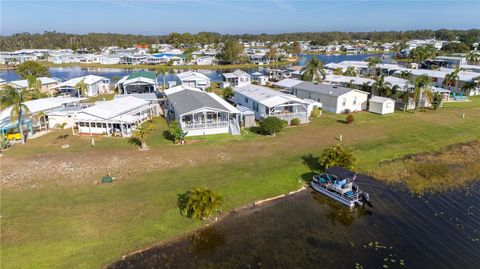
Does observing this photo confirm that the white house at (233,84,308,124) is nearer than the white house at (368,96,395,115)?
Yes

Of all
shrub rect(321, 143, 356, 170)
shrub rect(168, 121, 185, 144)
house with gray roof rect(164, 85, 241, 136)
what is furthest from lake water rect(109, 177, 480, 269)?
house with gray roof rect(164, 85, 241, 136)

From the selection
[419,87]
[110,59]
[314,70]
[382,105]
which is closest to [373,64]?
[314,70]

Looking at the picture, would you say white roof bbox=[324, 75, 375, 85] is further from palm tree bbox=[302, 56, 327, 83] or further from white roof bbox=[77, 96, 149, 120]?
white roof bbox=[77, 96, 149, 120]

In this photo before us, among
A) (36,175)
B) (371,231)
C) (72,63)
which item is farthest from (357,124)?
(72,63)

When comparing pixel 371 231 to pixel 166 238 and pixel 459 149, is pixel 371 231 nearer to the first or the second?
pixel 166 238

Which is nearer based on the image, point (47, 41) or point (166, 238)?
point (166, 238)

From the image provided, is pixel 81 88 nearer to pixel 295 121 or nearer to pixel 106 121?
pixel 106 121

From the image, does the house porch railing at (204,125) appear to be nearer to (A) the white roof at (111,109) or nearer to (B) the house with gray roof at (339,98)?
(A) the white roof at (111,109)
